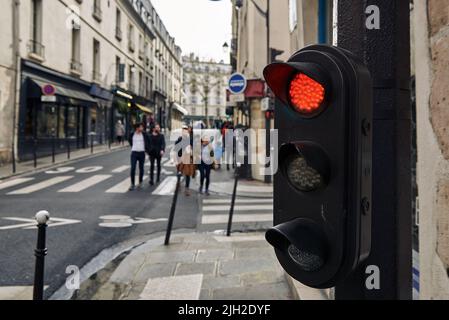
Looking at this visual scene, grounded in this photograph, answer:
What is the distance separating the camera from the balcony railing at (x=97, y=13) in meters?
22.3

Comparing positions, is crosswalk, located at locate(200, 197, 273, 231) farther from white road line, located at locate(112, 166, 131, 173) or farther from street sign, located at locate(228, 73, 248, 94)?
white road line, located at locate(112, 166, 131, 173)

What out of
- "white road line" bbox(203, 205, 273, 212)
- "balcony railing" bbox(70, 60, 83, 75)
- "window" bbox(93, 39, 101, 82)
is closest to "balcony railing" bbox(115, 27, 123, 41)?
"window" bbox(93, 39, 101, 82)

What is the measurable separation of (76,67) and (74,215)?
15699mm

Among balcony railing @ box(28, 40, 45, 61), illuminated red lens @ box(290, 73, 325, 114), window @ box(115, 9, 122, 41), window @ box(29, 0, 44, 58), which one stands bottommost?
illuminated red lens @ box(290, 73, 325, 114)

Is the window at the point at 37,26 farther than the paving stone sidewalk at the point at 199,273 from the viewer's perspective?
Yes

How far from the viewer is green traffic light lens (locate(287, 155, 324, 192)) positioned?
36.6 inches

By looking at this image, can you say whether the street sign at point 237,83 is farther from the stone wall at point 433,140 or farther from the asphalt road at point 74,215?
the stone wall at point 433,140

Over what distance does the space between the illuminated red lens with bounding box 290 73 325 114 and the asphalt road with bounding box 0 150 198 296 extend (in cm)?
357

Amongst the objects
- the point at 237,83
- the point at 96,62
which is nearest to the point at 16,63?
the point at 237,83

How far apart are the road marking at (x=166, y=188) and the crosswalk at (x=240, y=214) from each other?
1109 mm

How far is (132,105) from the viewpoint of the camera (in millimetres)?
32562

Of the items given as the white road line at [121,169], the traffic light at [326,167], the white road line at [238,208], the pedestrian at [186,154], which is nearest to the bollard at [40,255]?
the traffic light at [326,167]

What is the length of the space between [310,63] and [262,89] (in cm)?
1140
